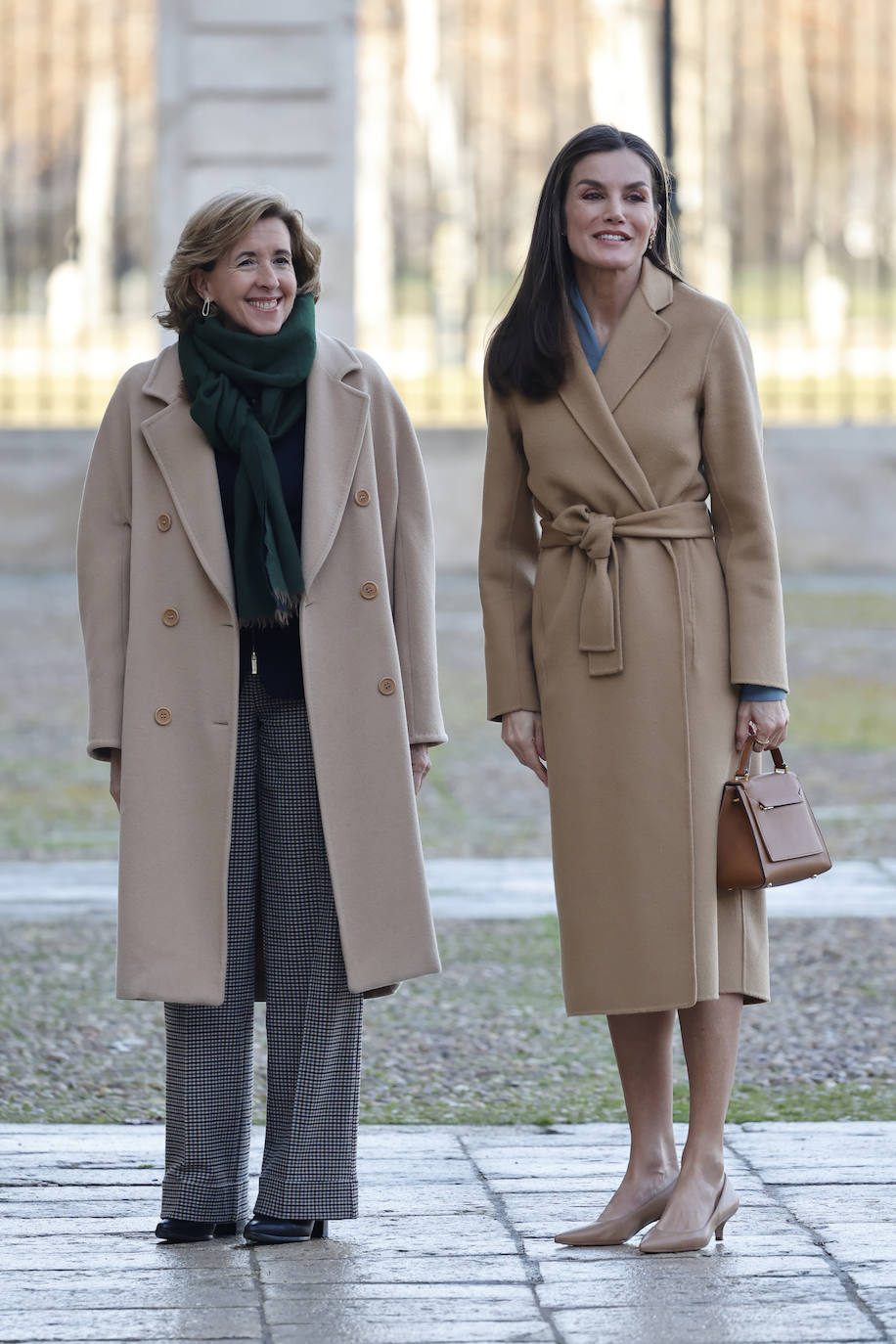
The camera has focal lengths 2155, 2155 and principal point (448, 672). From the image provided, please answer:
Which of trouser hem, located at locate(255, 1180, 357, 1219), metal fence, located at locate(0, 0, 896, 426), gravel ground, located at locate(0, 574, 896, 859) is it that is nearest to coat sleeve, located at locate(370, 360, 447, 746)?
trouser hem, located at locate(255, 1180, 357, 1219)

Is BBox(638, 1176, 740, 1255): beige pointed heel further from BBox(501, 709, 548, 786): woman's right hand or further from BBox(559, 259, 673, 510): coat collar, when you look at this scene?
BBox(559, 259, 673, 510): coat collar

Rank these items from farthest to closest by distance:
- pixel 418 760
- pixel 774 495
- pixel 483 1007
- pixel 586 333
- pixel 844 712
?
1. pixel 774 495
2. pixel 844 712
3. pixel 483 1007
4. pixel 418 760
5. pixel 586 333

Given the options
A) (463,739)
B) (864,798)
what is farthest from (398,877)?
(463,739)

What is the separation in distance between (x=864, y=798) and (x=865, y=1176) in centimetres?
469

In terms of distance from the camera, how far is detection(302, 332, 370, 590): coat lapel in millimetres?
3812

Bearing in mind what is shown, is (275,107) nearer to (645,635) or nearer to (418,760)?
(418,760)

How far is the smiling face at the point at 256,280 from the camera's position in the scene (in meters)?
3.80

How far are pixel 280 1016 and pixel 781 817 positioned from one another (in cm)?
97

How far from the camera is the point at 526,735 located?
13.0ft

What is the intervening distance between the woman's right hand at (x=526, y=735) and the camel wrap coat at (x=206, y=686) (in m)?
0.21

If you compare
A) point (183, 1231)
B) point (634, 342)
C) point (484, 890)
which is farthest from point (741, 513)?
point (484, 890)

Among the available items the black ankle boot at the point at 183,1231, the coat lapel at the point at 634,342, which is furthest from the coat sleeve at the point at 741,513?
the black ankle boot at the point at 183,1231

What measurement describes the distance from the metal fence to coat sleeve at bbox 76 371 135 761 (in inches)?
536

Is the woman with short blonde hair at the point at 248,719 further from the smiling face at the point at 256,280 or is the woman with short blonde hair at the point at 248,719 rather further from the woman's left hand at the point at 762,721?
the woman's left hand at the point at 762,721
